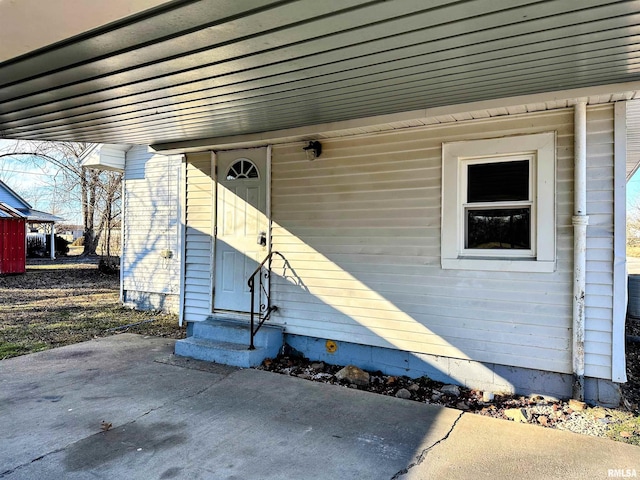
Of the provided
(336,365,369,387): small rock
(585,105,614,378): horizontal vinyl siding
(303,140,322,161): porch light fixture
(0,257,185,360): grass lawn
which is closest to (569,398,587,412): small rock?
(585,105,614,378): horizontal vinyl siding

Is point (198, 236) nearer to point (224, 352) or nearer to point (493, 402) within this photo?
point (224, 352)

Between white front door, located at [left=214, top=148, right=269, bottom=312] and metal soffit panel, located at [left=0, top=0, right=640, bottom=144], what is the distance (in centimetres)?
125

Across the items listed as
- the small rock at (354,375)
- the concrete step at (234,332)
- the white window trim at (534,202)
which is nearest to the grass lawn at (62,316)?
the concrete step at (234,332)

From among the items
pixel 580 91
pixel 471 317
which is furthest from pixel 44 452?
pixel 580 91

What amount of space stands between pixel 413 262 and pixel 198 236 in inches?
122

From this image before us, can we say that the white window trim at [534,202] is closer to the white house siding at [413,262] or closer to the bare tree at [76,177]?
the white house siding at [413,262]

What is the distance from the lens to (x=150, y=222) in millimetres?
9078

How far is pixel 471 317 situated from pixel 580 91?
2138mm

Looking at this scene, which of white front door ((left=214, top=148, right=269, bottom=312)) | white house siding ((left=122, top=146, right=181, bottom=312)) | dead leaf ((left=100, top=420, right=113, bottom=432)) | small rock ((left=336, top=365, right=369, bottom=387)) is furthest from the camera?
white house siding ((left=122, top=146, right=181, bottom=312))

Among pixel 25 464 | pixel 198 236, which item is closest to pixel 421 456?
pixel 25 464

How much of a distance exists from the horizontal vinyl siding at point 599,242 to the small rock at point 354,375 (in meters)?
1.98

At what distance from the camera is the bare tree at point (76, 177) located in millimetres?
16750

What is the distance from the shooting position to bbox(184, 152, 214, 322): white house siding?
572cm

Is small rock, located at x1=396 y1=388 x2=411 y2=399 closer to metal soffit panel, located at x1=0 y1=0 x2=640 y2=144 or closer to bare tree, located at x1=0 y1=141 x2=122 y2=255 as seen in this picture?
metal soffit panel, located at x1=0 y1=0 x2=640 y2=144
